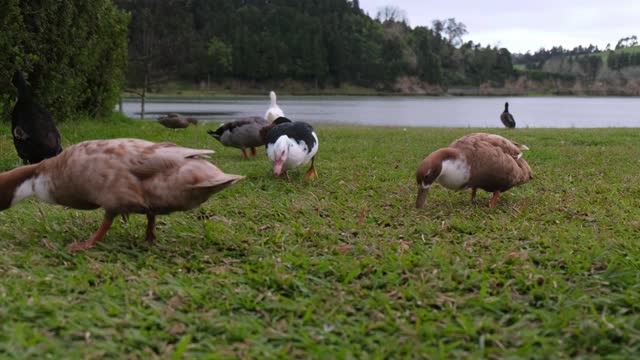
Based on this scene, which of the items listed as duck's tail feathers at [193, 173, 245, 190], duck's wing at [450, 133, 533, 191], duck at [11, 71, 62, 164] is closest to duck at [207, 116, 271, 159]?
duck at [11, 71, 62, 164]

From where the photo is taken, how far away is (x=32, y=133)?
6.41 metres

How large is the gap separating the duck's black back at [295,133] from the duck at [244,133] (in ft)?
5.93

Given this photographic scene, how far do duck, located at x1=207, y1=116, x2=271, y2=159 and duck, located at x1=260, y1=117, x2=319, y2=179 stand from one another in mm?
1883

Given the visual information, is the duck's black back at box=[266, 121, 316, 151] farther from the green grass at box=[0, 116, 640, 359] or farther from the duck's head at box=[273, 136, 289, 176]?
the green grass at box=[0, 116, 640, 359]

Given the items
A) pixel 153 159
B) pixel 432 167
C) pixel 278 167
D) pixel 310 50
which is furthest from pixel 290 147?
pixel 310 50

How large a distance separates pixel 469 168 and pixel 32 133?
4520mm

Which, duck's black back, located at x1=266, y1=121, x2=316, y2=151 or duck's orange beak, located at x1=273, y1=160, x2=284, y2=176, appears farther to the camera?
duck's black back, located at x1=266, y1=121, x2=316, y2=151

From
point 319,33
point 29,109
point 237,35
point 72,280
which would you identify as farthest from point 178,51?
point 72,280

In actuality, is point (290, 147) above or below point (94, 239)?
above

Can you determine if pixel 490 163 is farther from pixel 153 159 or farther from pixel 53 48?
pixel 53 48

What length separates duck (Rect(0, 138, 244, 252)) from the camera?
3629mm

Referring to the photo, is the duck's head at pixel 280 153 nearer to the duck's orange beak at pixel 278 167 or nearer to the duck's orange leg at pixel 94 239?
the duck's orange beak at pixel 278 167

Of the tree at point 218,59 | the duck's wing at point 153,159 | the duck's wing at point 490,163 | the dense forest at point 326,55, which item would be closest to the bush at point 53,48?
the duck's wing at point 153,159

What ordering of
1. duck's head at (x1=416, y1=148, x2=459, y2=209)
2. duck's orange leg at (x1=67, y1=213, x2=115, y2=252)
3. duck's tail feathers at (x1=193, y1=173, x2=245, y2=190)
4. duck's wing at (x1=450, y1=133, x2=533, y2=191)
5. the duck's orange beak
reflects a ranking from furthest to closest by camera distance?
1. the duck's orange beak
2. duck's wing at (x1=450, y1=133, x2=533, y2=191)
3. duck's head at (x1=416, y1=148, x2=459, y2=209)
4. duck's orange leg at (x1=67, y1=213, x2=115, y2=252)
5. duck's tail feathers at (x1=193, y1=173, x2=245, y2=190)
